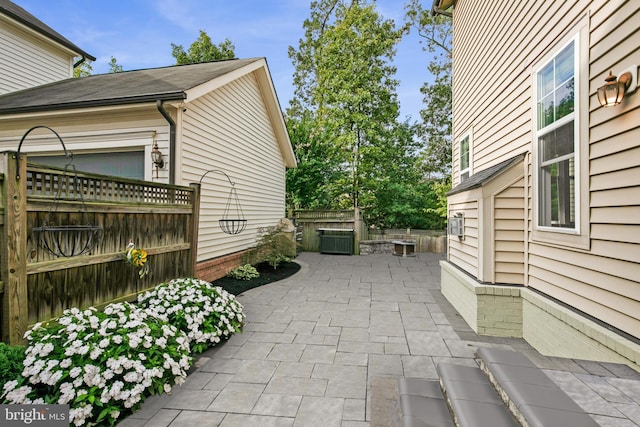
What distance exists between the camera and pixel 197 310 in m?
3.44

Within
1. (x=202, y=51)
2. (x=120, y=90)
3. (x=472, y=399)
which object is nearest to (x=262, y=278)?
(x=120, y=90)

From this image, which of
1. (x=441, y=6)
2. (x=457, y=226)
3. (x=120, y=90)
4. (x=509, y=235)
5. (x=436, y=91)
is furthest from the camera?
(x=436, y=91)

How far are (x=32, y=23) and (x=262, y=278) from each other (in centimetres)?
973

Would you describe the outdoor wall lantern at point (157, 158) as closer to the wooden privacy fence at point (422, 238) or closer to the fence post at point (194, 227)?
the fence post at point (194, 227)

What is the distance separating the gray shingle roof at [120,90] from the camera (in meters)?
5.09

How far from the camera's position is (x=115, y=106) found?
16.8 ft

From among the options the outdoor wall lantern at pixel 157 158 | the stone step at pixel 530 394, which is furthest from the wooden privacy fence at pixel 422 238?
the stone step at pixel 530 394

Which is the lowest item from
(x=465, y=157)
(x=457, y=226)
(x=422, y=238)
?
(x=422, y=238)

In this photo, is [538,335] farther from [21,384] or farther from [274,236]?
[274,236]

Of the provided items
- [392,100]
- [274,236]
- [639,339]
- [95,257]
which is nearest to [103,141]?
[95,257]

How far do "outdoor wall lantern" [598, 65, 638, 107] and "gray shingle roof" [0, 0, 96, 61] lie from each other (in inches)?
Result: 478

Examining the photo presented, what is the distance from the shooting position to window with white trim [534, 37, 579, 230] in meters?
2.74

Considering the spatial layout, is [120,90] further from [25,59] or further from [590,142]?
[590,142]

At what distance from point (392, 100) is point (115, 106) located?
10966 mm
